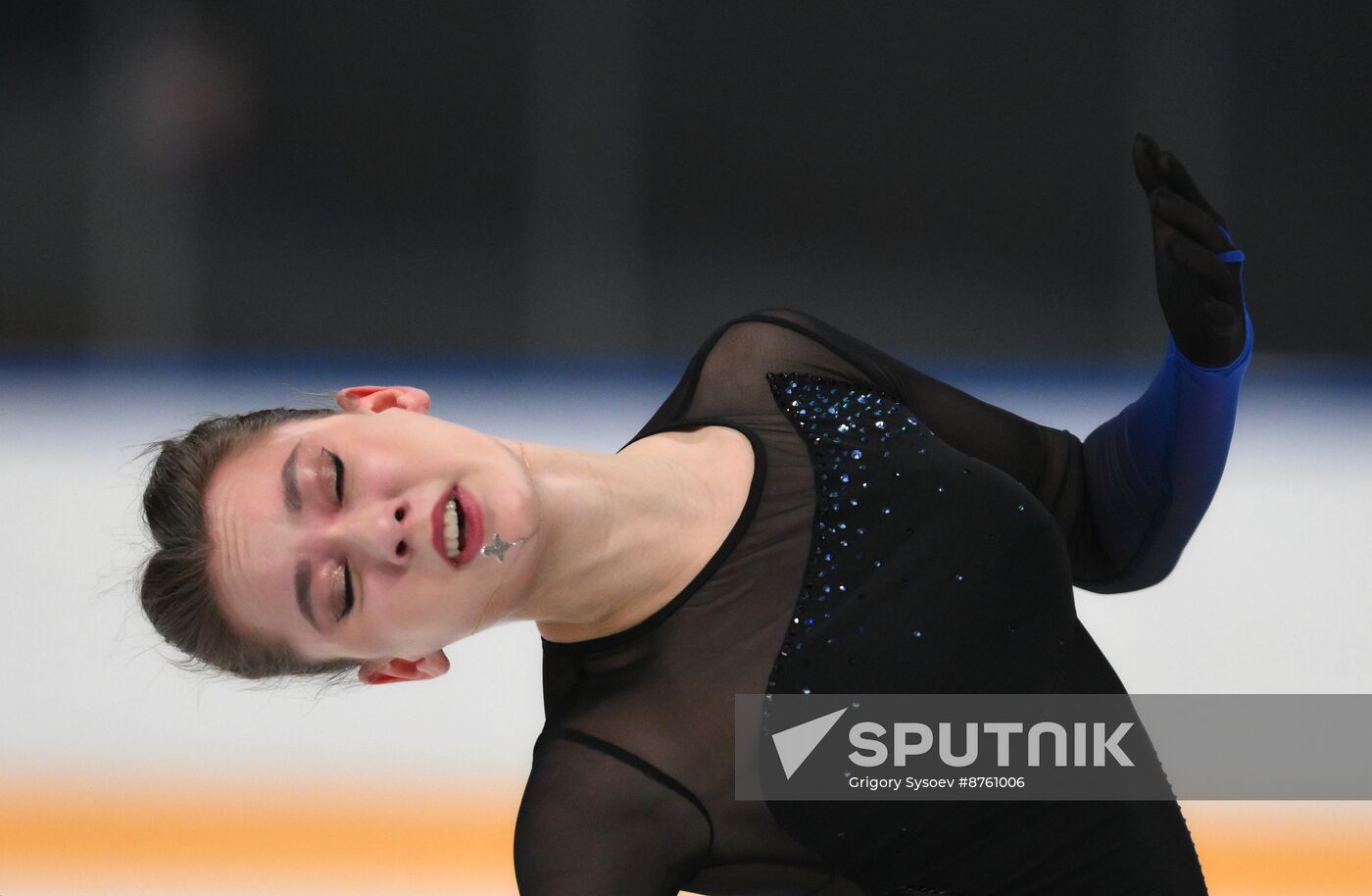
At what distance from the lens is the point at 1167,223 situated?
1.31 metres

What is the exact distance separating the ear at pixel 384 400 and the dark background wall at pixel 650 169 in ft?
6.86

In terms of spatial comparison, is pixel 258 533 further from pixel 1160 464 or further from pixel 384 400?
pixel 1160 464

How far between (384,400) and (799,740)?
1.75 feet

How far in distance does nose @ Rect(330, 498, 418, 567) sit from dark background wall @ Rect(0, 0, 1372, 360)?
2250 mm

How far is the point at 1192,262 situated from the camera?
129cm

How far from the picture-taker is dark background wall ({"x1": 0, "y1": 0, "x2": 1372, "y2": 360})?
3.54 m

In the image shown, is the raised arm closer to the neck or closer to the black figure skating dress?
the black figure skating dress

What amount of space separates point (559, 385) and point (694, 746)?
2039 millimetres

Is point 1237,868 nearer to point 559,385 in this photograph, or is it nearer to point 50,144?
point 559,385

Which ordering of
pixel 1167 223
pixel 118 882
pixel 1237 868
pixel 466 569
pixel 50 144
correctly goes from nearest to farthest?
1. pixel 466 569
2. pixel 1167 223
3. pixel 1237 868
4. pixel 118 882
5. pixel 50 144

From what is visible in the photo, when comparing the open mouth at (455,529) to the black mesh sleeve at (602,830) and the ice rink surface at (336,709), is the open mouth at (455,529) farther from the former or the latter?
the ice rink surface at (336,709)

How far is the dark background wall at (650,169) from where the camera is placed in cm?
354

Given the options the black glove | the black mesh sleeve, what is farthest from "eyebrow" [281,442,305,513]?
the black glove

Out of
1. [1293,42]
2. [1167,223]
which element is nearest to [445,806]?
[1167,223]
